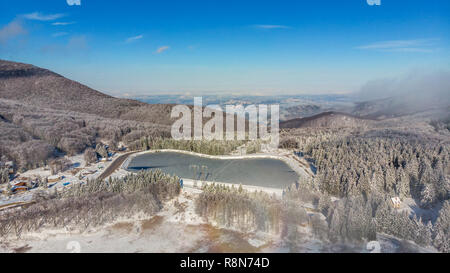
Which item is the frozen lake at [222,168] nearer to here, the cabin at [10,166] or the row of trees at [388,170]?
the row of trees at [388,170]

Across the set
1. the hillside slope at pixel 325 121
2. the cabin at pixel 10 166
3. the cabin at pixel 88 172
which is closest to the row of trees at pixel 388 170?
the hillside slope at pixel 325 121

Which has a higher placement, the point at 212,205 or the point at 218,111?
the point at 218,111

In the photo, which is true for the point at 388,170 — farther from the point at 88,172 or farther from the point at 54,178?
the point at 54,178

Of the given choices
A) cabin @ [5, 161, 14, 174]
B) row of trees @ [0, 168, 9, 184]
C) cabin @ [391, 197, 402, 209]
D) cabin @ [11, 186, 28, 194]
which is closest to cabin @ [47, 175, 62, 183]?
cabin @ [11, 186, 28, 194]

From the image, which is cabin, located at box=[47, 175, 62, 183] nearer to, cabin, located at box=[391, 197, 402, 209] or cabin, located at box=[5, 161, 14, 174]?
cabin, located at box=[5, 161, 14, 174]

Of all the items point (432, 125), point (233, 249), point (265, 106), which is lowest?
point (233, 249)

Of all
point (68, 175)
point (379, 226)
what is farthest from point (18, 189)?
point (379, 226)
